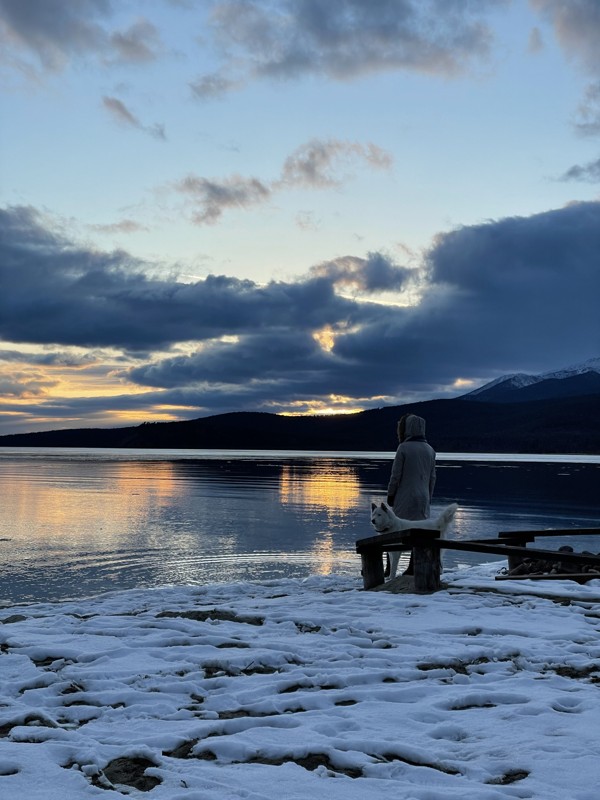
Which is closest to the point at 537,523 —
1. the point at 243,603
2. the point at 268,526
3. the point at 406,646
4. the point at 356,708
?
the point at 268,526

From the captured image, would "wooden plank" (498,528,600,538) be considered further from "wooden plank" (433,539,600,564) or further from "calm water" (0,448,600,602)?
"calm water" (0,448,600,602)

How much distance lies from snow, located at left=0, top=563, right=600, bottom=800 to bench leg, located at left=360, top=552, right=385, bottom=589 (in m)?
2.92

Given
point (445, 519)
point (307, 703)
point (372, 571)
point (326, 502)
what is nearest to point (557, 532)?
point (445, 519)

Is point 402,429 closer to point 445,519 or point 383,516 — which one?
point 383,516

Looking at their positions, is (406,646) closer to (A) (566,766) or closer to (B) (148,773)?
(A) (566,766)

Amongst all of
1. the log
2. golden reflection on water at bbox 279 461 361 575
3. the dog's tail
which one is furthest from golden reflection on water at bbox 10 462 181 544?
the log

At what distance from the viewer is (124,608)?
11.1 metres

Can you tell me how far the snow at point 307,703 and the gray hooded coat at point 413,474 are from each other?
2922 millimetres

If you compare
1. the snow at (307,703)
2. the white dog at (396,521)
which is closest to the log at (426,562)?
the white dog at (396,521)

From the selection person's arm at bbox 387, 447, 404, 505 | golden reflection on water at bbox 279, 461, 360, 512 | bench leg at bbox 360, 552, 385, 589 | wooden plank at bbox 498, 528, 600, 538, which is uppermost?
person's arm at bbox 387, 447, 404, 505

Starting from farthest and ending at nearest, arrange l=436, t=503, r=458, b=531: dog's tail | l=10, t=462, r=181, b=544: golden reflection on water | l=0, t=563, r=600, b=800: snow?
1. l=10, t=462, r=181, b=544: golden reflection on water
2. l=436, t=503, r=458, b=531: dog's tail
3. l=0, t=563, r=600, b=800: snow

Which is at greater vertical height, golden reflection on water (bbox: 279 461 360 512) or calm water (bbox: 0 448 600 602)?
calm water (bbox: 0 448 600 602)

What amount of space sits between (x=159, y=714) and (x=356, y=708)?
5.20 feet

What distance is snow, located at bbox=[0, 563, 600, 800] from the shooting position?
175 inches
